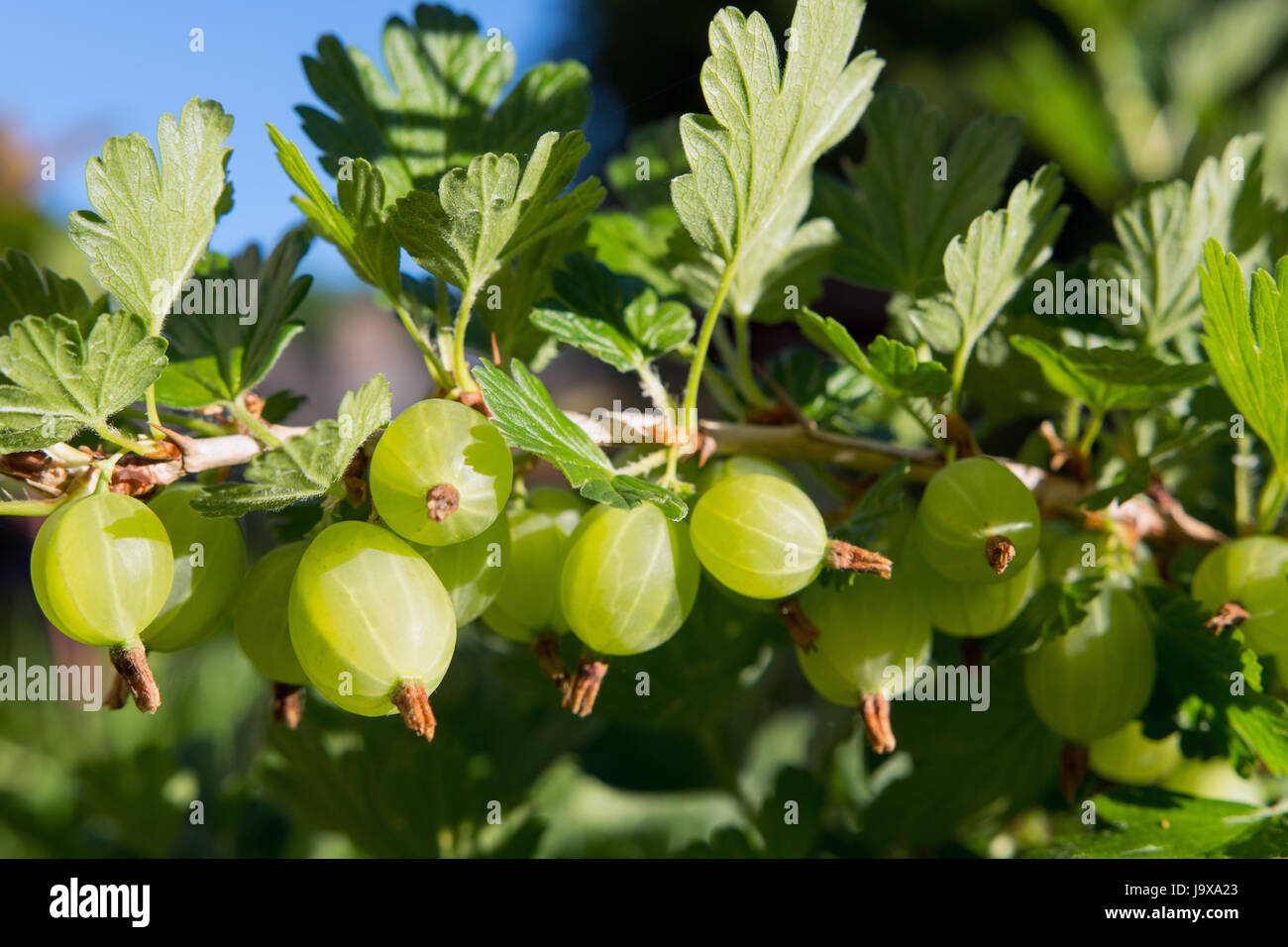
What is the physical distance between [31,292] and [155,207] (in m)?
0.10

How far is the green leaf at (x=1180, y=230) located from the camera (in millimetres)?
461

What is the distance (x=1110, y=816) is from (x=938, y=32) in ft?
12.0

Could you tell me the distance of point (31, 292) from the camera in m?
0.39

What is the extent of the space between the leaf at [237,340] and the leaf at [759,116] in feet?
0.58

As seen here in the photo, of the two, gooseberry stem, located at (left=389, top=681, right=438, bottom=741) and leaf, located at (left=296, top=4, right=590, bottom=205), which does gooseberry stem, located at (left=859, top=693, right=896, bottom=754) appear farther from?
leaf, located at (left=296, top=4, right=590, bottom=205)

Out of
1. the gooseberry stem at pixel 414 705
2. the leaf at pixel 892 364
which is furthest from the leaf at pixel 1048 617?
the gooseberry stem at pixel 414 705

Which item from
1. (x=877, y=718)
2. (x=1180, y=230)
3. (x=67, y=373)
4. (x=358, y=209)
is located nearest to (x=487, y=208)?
(x=358, y=209)

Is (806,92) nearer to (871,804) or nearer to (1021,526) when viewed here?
(1021,526)

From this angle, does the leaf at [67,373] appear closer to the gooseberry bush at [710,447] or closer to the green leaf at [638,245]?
the gooseberry bush at [710,447]

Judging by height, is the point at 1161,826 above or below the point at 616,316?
below

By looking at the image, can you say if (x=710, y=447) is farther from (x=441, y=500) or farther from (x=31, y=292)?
(x=31, y=292)

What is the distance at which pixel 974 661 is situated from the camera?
0.46 metres

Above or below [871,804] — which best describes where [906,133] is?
above
